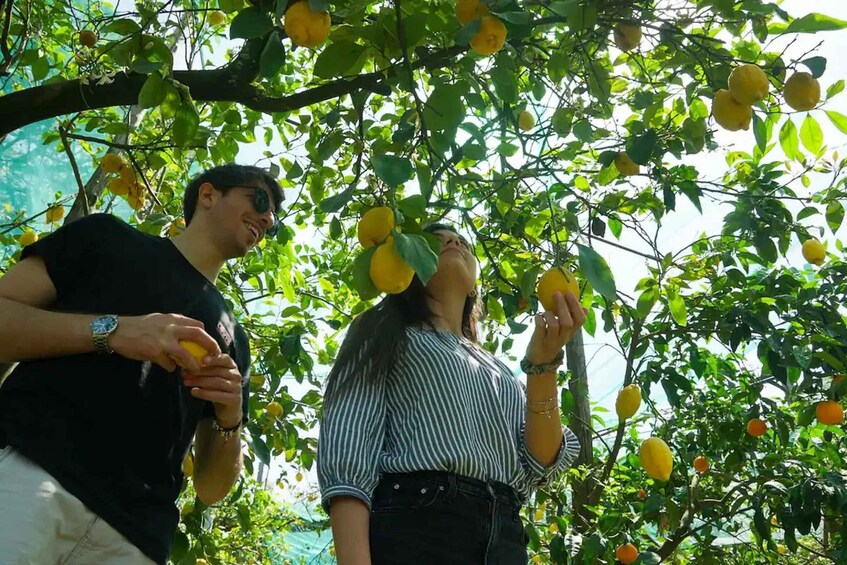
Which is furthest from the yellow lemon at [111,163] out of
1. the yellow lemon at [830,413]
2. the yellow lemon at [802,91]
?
the yellow lemon at [830,413]

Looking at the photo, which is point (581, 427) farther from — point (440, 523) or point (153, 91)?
point (153, 91)

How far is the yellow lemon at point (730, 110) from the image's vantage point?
4.58 feet

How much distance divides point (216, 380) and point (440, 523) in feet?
1.34

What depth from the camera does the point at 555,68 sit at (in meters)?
1.48

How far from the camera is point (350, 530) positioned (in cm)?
118

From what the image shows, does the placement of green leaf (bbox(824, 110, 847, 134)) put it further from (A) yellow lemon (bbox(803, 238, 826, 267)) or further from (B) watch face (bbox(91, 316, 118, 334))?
(B) watch face (bbox(91, 316, 118, 334))

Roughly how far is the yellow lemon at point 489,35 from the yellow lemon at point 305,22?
225 mm

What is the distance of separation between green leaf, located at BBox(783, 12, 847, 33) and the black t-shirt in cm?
113

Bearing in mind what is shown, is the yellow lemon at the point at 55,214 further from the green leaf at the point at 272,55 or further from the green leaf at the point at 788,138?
the green leaf at the point at 788,138

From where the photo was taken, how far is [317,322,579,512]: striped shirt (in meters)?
1.25

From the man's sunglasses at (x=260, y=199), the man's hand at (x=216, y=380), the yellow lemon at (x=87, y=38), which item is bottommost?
the man's hand at (x=216, y=380)

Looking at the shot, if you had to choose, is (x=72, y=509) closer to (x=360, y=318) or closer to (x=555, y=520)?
(x=360, y=318)

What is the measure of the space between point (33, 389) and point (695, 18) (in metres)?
1.25

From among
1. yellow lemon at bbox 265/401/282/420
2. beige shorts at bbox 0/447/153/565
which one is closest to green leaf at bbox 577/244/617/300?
beige shorts at bbox 0/447/153/565
